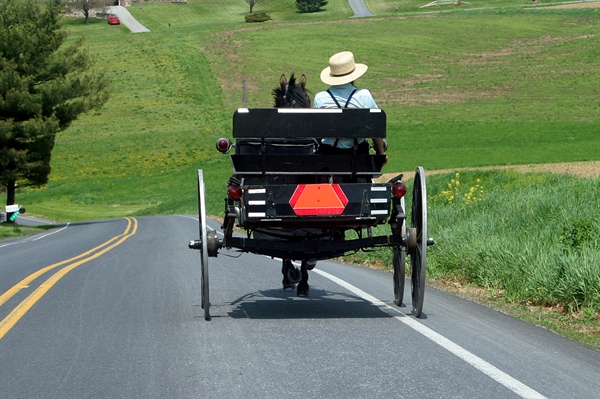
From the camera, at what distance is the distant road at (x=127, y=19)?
99787 millimetres

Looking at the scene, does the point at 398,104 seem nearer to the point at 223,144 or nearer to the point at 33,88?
the point at 33,88

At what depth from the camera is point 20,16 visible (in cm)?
3731

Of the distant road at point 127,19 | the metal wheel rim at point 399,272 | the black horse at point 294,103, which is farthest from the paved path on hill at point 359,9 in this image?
the metal wheel rim at point 399,272

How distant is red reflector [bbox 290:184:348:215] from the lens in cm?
703

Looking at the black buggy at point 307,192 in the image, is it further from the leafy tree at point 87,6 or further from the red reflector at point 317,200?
the leafy tree at point 87,6

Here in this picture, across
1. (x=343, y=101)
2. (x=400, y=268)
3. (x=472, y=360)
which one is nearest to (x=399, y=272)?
(x=400, y=268)

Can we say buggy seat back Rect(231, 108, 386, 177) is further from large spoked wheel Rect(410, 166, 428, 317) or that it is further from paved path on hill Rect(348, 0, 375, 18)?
paved path on hill Rect(348, 0, 375, 18)

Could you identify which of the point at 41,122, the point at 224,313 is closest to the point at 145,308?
the point at 224,313

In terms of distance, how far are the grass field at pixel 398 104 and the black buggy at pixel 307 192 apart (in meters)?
3.45

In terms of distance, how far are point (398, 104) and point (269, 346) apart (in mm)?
57113

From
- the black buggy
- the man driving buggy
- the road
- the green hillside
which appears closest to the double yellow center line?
the road

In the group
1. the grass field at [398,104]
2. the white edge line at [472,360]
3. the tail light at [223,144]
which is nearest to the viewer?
the white edge line at [472,360]

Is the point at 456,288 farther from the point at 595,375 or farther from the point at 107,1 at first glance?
the point at 107,1

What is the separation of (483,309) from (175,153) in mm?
50251
